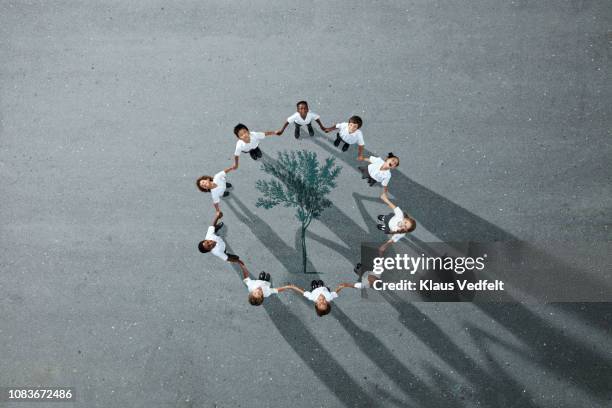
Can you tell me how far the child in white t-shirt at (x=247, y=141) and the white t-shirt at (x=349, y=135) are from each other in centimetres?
97

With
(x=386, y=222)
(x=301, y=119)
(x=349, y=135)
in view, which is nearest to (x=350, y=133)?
(x=349, y=135)

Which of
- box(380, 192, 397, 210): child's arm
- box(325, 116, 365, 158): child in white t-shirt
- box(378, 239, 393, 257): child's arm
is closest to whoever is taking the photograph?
box(325, 116, 365, 158): child in white t-shirt

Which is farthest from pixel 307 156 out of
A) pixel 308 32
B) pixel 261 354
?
pixel 261 354

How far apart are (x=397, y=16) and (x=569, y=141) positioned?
10.2 ft

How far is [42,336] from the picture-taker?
5.38 meters

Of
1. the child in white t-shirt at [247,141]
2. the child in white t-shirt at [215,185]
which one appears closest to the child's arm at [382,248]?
the child in white t-shirt at [247,141]

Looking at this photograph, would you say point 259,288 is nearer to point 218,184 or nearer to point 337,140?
point 218,184

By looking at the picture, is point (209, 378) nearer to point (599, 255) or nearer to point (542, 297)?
Result: point (542, 297)

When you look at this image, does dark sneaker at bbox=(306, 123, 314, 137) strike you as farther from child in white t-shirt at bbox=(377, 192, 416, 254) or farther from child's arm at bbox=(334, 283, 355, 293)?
child's arm at bbox=(334, 283, 355, 293)

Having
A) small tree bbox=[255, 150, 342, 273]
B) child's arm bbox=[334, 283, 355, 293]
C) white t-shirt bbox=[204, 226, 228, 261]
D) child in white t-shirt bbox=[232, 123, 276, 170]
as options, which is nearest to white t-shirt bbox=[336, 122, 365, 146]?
small tree bbox=[255, 150, 342, 273]

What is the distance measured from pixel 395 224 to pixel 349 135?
4.28ft

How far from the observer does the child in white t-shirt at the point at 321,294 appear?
4.49 m

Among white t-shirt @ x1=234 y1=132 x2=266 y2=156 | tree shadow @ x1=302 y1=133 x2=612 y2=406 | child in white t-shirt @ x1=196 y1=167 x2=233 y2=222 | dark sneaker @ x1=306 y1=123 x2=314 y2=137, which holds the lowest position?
tree shadow @ x1=302 y1=133 x2=612 y2=406

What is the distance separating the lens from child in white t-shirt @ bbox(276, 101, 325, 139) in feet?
15.0
